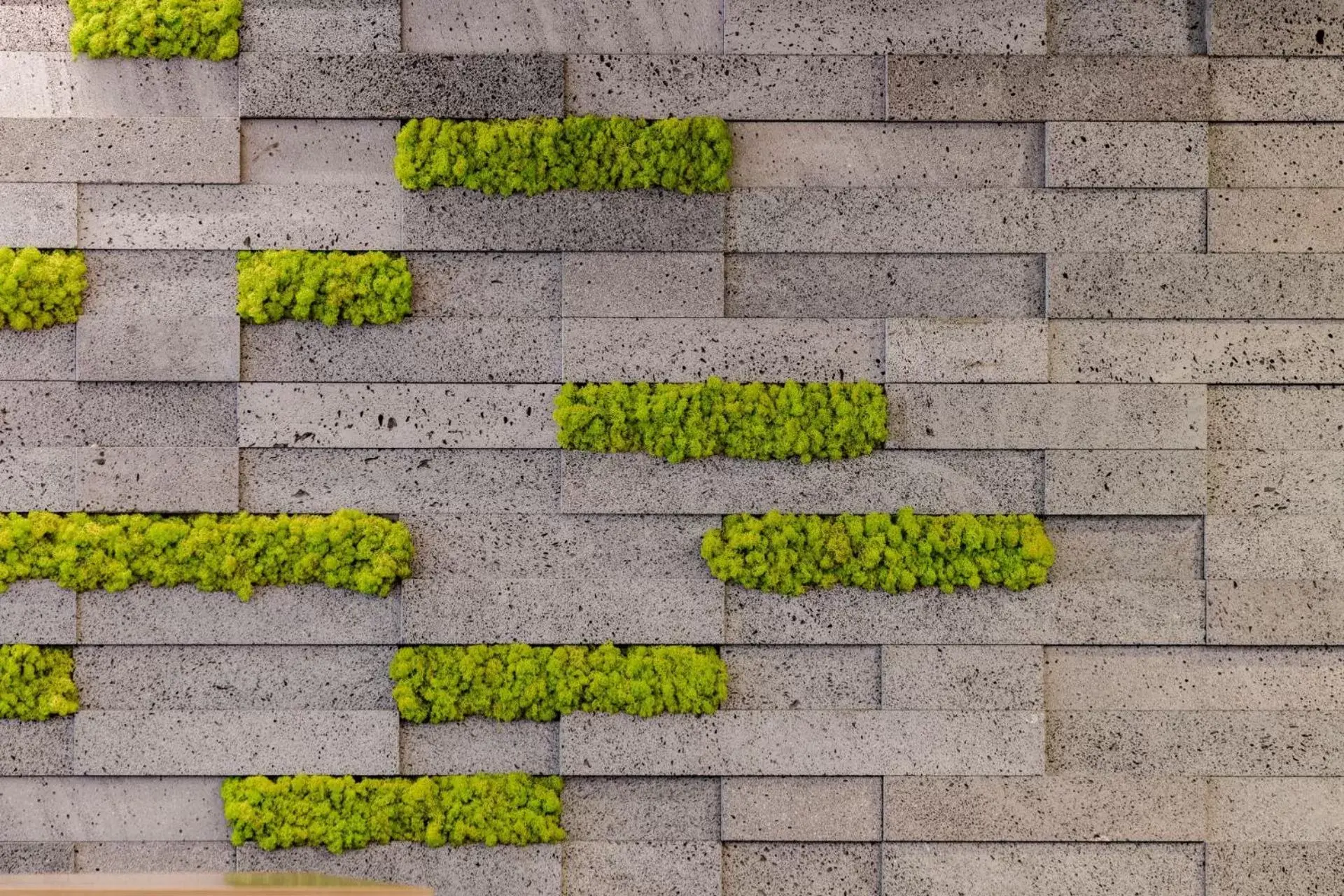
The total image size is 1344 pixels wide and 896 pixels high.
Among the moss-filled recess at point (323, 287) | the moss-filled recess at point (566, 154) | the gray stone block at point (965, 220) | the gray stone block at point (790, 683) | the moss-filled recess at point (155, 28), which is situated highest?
the moss-filled recess at point (155, 28)

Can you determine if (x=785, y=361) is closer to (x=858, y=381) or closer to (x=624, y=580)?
(x=858, y=381)

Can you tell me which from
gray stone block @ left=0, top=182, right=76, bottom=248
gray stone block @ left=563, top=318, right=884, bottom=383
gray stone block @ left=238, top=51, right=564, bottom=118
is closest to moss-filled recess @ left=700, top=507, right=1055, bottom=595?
gray stone block @ left=563, top=318, right=884, bottom=383

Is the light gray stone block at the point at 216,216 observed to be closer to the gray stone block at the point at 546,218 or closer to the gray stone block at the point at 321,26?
the gray stone block at the point at 546,218

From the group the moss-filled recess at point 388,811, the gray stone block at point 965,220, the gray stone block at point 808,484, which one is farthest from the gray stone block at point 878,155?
the moss-filled recess at point 388,811

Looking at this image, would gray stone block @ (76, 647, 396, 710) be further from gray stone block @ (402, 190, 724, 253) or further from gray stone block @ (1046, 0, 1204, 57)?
gray stone block @ (1046, 0, 1204, 57)

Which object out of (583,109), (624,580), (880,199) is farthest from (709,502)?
(583,109)

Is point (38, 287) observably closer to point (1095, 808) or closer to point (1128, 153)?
point (1128, 153)
